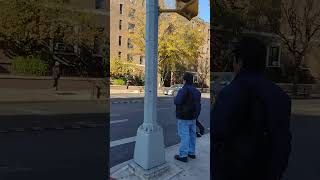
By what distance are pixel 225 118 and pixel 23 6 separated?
183 centimetres

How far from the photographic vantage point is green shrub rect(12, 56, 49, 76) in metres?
3.29

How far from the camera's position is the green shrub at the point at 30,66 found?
329cm

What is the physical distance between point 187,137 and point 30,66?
377 cm

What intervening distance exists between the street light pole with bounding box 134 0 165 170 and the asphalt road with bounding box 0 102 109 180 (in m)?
1.38

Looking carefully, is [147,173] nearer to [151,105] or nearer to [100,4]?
[151,105]

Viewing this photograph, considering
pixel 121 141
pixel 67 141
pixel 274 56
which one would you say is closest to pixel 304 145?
pixel 274 56

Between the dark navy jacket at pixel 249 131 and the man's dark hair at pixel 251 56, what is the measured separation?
94 millimetres

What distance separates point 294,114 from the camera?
3.24 metres

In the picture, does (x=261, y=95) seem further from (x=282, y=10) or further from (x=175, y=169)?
(x=175, y=169)

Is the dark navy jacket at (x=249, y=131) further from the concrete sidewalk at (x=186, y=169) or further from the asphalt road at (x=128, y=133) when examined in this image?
the asphalt road at (x=128, y=133)

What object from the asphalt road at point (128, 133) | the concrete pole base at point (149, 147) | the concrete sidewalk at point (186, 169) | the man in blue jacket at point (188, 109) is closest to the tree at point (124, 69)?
the asphalt road at point (128, 133)

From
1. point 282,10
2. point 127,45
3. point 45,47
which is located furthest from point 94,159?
point 127,45

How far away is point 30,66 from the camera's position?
3.36m

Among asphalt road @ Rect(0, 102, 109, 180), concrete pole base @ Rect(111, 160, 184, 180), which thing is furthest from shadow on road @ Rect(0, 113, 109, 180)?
concrete pole base @ Rect(111, 160, 184, 180)
